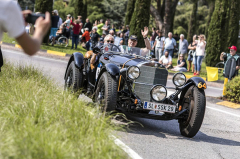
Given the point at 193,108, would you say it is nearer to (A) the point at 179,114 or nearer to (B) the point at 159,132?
(A) the point at 179,114

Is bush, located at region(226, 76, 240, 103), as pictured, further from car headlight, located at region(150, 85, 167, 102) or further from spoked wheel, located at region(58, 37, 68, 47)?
spoked wheel, located at region(58, 37, 68, 47)

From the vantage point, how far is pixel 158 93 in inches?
283

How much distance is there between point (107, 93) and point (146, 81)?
0.90 m

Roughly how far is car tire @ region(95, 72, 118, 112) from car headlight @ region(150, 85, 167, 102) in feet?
2.31

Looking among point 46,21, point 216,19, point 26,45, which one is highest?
point 216,19

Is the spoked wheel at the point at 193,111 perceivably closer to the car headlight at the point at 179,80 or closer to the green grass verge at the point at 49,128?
the car headlight at the point at 179,80

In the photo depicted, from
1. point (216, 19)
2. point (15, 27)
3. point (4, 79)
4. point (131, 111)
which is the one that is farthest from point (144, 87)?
point (216, 19)

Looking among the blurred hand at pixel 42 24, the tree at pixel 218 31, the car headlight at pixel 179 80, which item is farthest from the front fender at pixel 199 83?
the tree at pixel 218 31

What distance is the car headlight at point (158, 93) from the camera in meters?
7.16

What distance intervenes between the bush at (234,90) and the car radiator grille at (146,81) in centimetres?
547

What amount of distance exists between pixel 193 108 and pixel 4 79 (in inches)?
145

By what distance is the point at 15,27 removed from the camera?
3012 mm

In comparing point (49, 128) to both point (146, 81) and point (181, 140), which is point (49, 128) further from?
point (146, 81)

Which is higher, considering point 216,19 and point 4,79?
point 216,19
